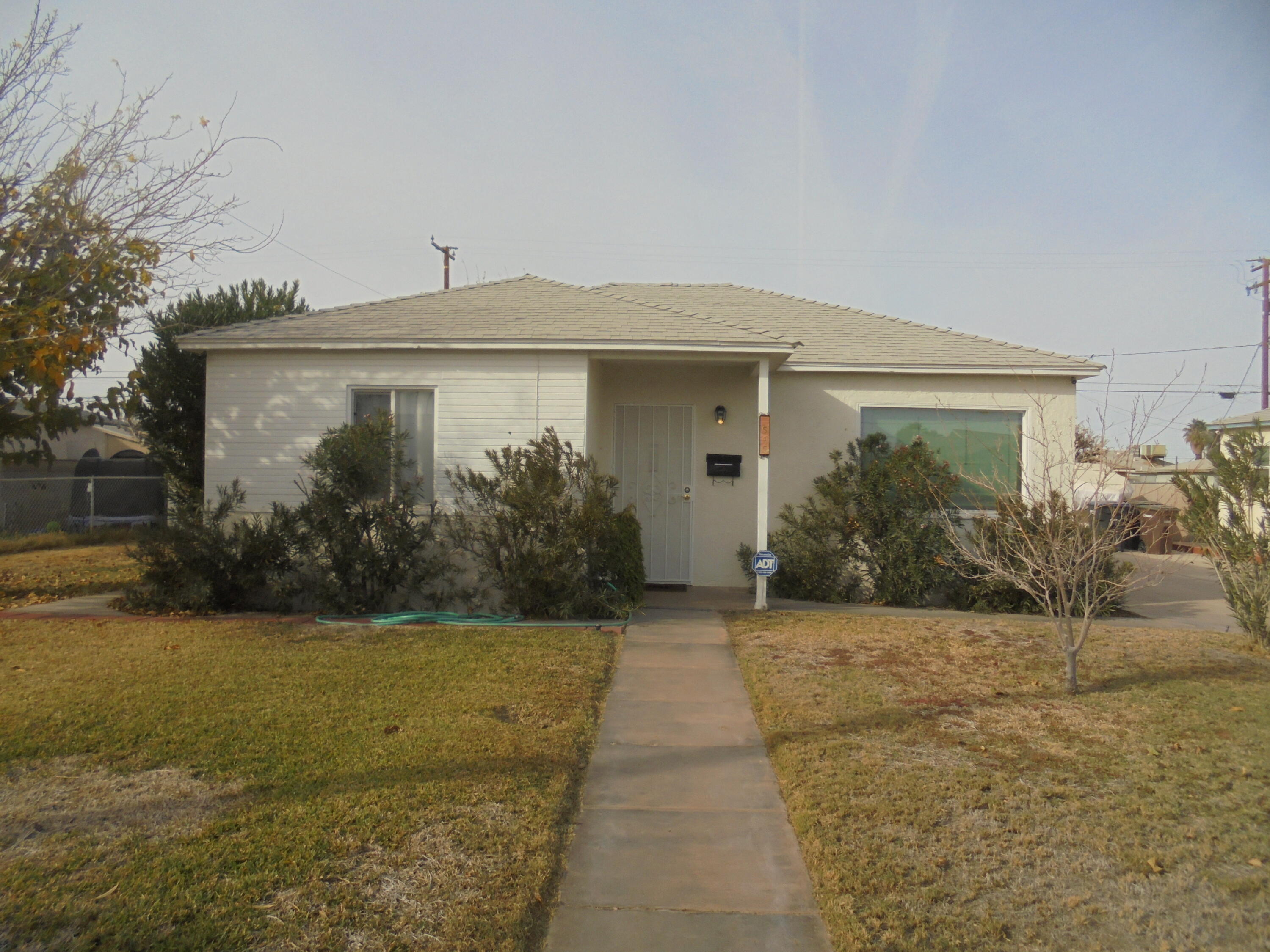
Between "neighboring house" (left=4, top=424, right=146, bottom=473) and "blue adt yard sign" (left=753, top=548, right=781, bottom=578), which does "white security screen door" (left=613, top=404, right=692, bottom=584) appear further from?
"neighboring house" (left=4, top=424, right=146, bottom=473)

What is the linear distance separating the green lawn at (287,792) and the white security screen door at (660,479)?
Result: 4237 millimetres

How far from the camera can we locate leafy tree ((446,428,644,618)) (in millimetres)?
8930

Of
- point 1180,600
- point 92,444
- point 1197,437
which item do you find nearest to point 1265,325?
point 1197,437

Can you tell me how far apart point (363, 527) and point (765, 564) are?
452 centimetres

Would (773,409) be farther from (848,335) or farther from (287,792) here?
(287,792)

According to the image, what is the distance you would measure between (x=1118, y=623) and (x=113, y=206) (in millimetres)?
11205

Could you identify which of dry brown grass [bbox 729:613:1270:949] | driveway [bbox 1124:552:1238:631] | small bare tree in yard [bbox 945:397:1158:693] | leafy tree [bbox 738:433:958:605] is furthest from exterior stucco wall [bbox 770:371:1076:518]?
dry brown grass [bbox 729:613:1270:949]

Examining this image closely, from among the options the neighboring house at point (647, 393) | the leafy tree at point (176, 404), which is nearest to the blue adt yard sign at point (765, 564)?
the neighboring house at point (647, 393)

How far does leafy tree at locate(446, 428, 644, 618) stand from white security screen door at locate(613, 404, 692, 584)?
7.50 feet

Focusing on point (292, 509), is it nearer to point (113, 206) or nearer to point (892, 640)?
point (113, 206)

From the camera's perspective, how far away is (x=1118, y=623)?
387 inches

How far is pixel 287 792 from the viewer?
448 cm

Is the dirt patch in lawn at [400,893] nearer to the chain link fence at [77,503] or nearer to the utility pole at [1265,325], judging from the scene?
the chain link fence at [77,503]

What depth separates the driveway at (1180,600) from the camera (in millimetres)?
9523
